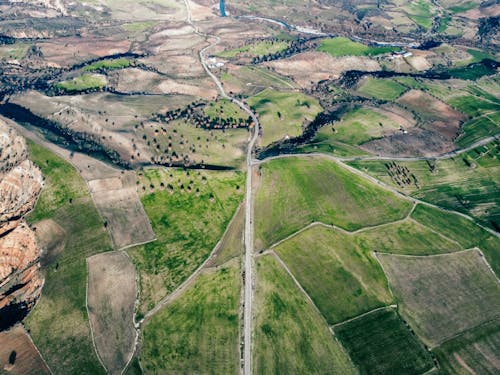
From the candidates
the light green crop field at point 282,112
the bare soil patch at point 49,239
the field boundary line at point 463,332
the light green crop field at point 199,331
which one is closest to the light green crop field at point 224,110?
the light green crop field at point 282,112

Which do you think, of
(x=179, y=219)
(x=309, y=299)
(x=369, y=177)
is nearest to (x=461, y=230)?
(x=369, y=177)

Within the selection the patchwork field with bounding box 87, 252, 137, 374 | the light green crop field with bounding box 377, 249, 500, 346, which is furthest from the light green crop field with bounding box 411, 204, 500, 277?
the patchwork field with bounding box 87, 252, 137, 374

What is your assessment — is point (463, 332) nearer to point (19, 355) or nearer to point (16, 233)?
point (19, 355)

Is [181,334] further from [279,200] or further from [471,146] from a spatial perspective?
[471,146]

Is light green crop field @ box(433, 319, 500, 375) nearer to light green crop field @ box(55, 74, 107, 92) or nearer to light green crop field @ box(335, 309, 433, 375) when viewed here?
light green crop field @ box(335, 309, 433, 375)

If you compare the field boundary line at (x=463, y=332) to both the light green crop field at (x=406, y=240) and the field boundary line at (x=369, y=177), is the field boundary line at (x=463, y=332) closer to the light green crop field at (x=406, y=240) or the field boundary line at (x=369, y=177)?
the light green crop field at (x=406, y=240)

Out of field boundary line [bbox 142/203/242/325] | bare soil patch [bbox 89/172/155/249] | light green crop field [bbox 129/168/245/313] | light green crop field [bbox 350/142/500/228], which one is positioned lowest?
light green crop field [bbox 350/142/500/228]

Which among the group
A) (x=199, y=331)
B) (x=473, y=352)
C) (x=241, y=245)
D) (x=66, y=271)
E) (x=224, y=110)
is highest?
(x=66, y=271)
